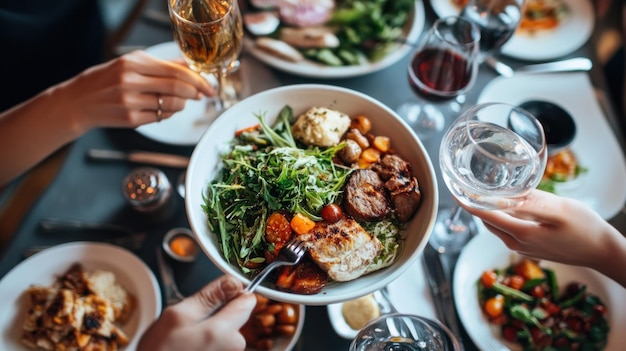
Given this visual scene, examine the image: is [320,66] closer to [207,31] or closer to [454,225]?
[207,31]

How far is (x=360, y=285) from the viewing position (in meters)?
1.10

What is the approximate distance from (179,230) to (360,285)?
686 millimetres

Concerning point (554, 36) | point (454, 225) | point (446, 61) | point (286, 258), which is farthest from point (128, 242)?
point (554, 36)

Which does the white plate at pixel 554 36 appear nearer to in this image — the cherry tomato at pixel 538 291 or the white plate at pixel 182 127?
the cherry tomato at pixel 538 291

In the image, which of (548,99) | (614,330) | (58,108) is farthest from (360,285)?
(548,99)

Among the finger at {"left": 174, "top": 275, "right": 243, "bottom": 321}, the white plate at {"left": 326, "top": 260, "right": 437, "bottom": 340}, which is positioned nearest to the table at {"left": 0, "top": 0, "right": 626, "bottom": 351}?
the white plate at {"left": 326, "top": 260, "right": 437, "bottom": 340}

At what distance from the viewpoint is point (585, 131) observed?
67.8 inches

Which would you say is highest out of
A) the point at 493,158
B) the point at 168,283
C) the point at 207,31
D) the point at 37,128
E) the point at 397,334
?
the point at 207,31

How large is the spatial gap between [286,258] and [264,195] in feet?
0.57

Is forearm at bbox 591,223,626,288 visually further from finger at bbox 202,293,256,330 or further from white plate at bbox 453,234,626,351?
finger at bbox 202,293,256,330

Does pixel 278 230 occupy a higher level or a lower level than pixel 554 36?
lower

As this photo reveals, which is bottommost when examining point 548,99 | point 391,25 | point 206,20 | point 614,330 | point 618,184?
point 614,330

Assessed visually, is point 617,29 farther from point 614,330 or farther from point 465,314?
point 465,314

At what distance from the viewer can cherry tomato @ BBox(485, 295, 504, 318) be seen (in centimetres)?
136
